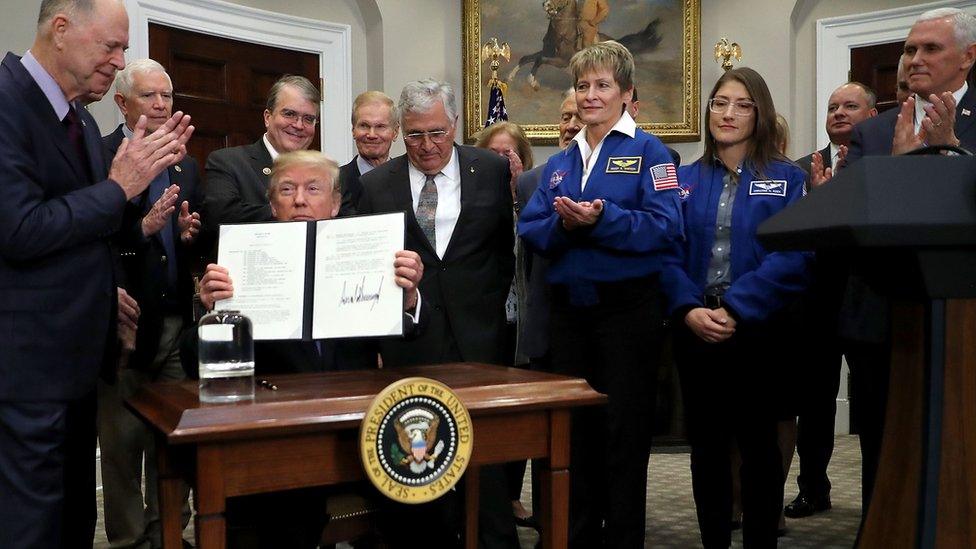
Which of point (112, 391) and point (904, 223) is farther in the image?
point (112, 391)

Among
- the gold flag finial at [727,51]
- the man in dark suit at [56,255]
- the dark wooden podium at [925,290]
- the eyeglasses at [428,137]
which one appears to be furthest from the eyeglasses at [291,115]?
the gold flag finial at [727,51]

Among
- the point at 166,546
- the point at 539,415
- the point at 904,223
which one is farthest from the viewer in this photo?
the point at 539,415

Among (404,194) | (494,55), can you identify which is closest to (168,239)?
(404,194)

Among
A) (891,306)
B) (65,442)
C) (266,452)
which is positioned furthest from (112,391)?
(891,306)

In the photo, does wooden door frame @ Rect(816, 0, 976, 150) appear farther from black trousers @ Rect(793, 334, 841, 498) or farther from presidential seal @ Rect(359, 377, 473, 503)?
presidential seal @ Rect(359, 377, 473, 503)

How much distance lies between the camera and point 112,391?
3.83 meters

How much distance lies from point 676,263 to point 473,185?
0.73 meters

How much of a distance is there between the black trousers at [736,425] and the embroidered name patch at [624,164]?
21.1 inches

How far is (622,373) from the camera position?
10.6 feet

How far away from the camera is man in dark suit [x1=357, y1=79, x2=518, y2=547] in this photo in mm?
3256

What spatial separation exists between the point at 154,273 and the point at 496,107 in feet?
13.8

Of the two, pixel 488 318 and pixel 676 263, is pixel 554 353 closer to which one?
pixel 488 318

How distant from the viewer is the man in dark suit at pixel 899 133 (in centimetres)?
312

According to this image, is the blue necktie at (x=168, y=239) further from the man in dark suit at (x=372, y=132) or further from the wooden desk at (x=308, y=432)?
the wooden desk at (x=308, y=432)
